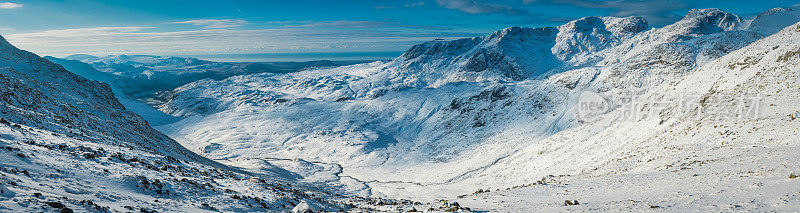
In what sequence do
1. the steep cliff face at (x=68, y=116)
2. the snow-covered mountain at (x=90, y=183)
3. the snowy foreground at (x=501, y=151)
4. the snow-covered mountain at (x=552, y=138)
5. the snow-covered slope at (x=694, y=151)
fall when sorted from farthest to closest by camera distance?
the steep cliff face at (x=68, y=116)
the snow-covered mountain at (x=552, y=138)
the snowy foreground at (x=501, y=151)
the snow-covered slope at (x=694, y=151)
the snow-covered mountain at (x=90, y=183)

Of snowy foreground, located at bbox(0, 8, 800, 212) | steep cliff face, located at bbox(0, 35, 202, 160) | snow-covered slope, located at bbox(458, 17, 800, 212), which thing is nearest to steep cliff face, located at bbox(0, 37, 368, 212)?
snowy foreground, located at bbox(0, 8, 800, 212)

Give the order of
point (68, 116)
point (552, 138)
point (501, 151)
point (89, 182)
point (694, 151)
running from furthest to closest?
point (501, 151), point (552, 138), point (68, 116), point (694, 151), point (89, 182)

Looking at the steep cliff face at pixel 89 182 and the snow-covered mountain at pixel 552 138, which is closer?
the steep cliff face at pixel 89 182

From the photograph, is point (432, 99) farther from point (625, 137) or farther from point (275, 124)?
point (625, 137)

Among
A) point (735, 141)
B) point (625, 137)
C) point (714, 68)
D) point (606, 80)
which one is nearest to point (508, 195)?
point (735, 141)

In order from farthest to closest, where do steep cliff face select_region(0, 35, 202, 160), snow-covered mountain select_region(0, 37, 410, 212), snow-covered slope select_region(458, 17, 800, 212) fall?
1. steep cliff face select_region(0, 35, 202, 160)
2. snow-covered slope select_region(458, 17, 800, 212)
3. snow-covered mountain select_region(0, 37, 410, 212)

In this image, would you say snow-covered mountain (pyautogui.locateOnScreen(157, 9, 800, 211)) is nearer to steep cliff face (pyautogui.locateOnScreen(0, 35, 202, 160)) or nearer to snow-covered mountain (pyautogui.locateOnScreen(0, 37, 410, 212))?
snow-covered mountain (pyautogui.locateOnScreen(0, 37, 410, 212))

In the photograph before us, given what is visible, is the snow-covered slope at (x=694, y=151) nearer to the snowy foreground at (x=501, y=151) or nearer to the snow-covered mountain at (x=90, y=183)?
the snowy foreground at (x=501, y=151)

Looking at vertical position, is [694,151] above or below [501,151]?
above

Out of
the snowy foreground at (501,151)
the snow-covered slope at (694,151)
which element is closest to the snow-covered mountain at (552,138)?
the snow-covered slope at (694,151)

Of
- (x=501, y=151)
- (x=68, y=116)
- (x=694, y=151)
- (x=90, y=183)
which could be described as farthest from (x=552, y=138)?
(x=68, y=116)

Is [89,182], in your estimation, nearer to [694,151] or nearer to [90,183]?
[90,183]

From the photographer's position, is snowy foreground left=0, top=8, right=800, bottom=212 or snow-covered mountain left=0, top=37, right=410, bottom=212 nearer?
snow-covered mountain left=0, top=37, right=410, bottom=212
